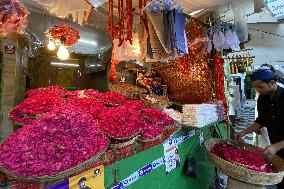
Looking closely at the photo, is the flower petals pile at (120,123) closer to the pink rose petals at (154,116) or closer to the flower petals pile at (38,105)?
the pink rose petals at (154,116)

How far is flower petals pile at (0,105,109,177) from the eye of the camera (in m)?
1.58

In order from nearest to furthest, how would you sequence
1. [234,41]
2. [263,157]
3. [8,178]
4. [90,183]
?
1. [8,178]
2. [90,183]
3. [263,157]
4. [234,41]

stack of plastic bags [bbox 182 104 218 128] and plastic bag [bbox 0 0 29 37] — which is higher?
plastic bag [bbox 0 0 29 37]

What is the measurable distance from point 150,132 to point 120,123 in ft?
1.69

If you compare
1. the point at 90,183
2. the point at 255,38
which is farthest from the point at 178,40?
the point at 255,38

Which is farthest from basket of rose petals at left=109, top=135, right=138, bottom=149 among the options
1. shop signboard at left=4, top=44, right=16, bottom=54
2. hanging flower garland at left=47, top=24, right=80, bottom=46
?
shop signboard at left=4, top=44, right=16, bottom=54

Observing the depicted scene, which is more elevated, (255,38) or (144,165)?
(255,38)

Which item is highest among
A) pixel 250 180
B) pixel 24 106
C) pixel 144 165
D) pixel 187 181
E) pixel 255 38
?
pixel 255 38

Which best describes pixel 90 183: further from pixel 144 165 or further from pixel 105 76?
pixel 105 76

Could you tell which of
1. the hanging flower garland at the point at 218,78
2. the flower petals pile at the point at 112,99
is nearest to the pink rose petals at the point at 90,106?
the flower petals pile at the point at 112,99

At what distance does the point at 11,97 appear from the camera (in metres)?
5.45

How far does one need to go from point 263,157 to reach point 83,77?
657 centimetres

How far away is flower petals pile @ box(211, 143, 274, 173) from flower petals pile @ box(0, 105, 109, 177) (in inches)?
97.8

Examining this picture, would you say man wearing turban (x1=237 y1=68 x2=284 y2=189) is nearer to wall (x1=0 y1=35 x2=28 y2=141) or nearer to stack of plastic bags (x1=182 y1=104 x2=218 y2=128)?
stack of plastic bags (x1=182 y1=104 x2=218 y2=128)
